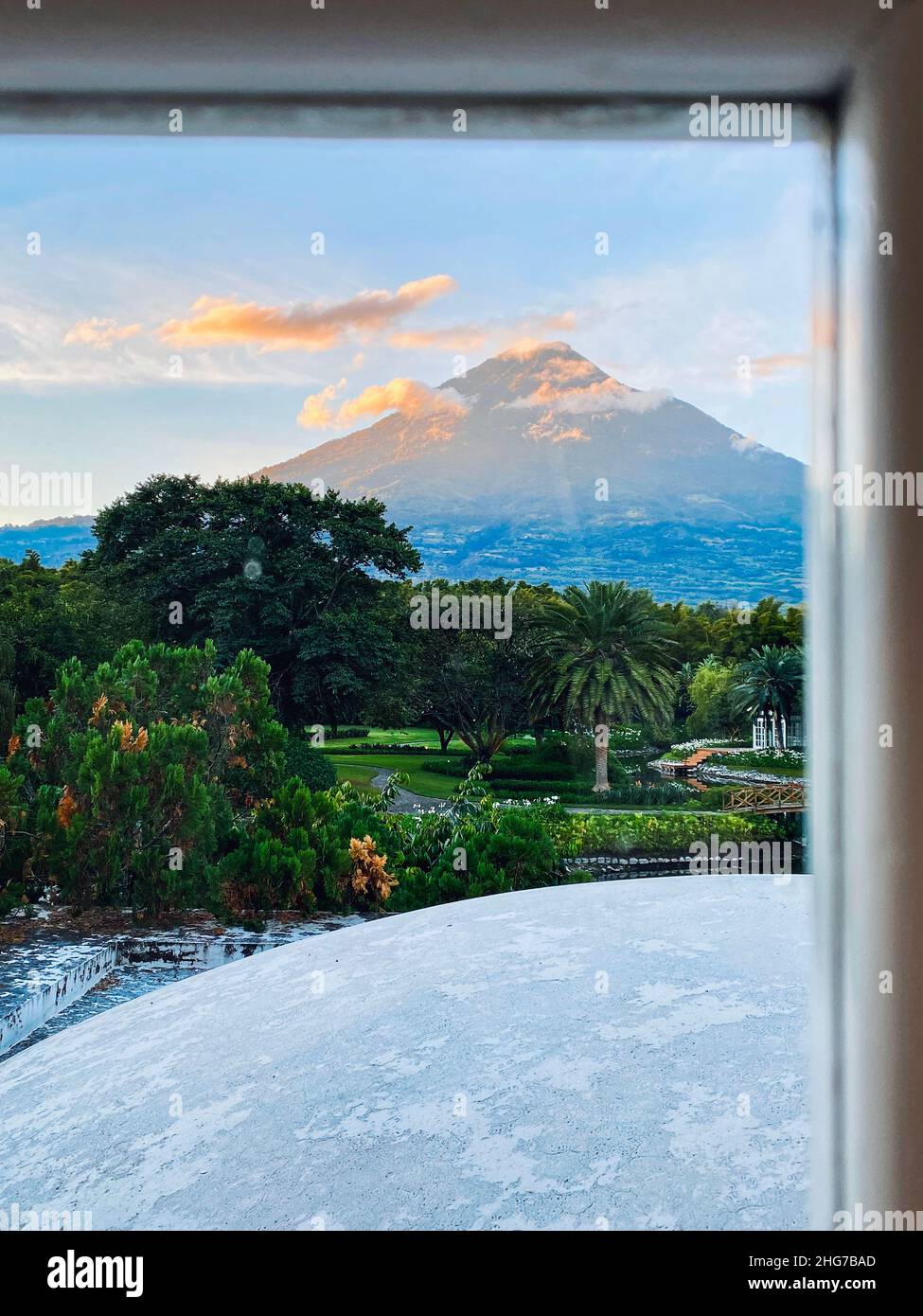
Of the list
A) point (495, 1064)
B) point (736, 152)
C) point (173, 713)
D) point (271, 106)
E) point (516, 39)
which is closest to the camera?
point (516, 39)

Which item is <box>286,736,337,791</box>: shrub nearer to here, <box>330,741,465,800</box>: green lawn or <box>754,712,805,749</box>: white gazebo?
<box>330,741,465,800</box>: green lawn

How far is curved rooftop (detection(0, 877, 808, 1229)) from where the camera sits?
1626 mm

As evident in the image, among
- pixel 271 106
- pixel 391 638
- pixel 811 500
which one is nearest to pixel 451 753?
pixel 391 638

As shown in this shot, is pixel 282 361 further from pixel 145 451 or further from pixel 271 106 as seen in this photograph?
pixel 271 106

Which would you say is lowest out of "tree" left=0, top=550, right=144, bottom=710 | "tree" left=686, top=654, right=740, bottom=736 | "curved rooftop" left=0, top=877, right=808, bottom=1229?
"curved rooftop" left=0, top=877, right=808, bottom=1229

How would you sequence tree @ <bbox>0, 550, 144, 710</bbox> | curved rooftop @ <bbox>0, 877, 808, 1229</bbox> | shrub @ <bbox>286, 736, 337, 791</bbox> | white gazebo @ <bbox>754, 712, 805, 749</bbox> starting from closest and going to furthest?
curved rooftop @ <bbox>0, 877, 808, 1229</bbox>, white gazebo @ <bbox>754, 712, 805, 749</bbox>, tree @ <bbox>0, 550, 144, 710</bbox>, shrub @ <bbox>286, 736, 337, 791</bbox>

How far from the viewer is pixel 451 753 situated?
6.39 ft

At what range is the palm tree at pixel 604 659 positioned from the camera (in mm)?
1910

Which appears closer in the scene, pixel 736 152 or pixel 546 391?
pixel 736 152

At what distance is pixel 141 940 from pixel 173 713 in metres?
0.48

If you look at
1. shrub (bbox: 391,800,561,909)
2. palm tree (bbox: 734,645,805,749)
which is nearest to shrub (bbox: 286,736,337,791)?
shrub (bbox: 391,800,561,909)

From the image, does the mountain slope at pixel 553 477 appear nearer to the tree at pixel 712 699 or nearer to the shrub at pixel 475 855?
the tree at pixel 712 699

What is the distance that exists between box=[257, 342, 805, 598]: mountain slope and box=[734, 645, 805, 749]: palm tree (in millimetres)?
164

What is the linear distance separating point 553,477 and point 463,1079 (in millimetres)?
1249
